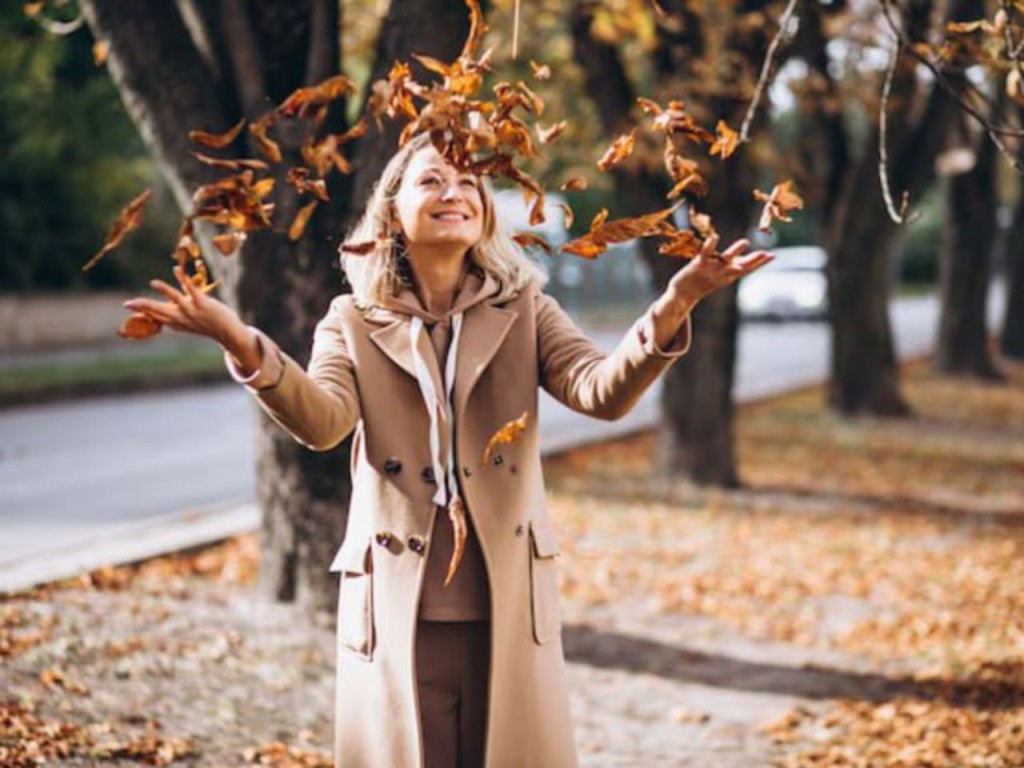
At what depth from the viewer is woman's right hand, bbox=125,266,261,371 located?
8.95 ft

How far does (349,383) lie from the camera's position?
3191 mm

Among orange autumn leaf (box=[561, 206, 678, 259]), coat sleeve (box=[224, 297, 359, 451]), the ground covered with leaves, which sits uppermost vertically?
orange autumn leaf (box=[561, 206, 678, 259])

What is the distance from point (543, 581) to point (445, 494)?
33cm

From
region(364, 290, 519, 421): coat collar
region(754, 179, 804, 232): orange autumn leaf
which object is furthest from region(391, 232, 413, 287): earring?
region(754, 179, 804, 232): orange autumn leaf

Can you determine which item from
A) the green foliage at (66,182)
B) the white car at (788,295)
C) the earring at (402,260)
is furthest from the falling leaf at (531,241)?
the white car at (788,295)

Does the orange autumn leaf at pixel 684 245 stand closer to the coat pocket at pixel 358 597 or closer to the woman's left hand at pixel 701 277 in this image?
the woman's left hand at pixel 701 277

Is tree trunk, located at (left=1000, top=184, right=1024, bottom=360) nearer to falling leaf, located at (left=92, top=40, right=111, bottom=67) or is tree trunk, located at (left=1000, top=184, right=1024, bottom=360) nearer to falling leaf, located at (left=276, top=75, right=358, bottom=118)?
falling leaf, located at (left=92, top=40, right=111, bottom=67)

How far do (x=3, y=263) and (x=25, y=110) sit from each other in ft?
10.6

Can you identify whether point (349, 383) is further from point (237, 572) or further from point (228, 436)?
point (228, 436)

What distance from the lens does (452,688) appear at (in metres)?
3.27

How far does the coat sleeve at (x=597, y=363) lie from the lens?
2.99m

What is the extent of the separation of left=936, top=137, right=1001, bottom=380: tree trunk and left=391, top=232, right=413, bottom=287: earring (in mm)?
17378

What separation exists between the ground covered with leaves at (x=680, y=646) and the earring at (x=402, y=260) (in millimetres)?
2097

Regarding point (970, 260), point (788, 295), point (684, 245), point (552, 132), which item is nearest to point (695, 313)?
point (552, 132)
